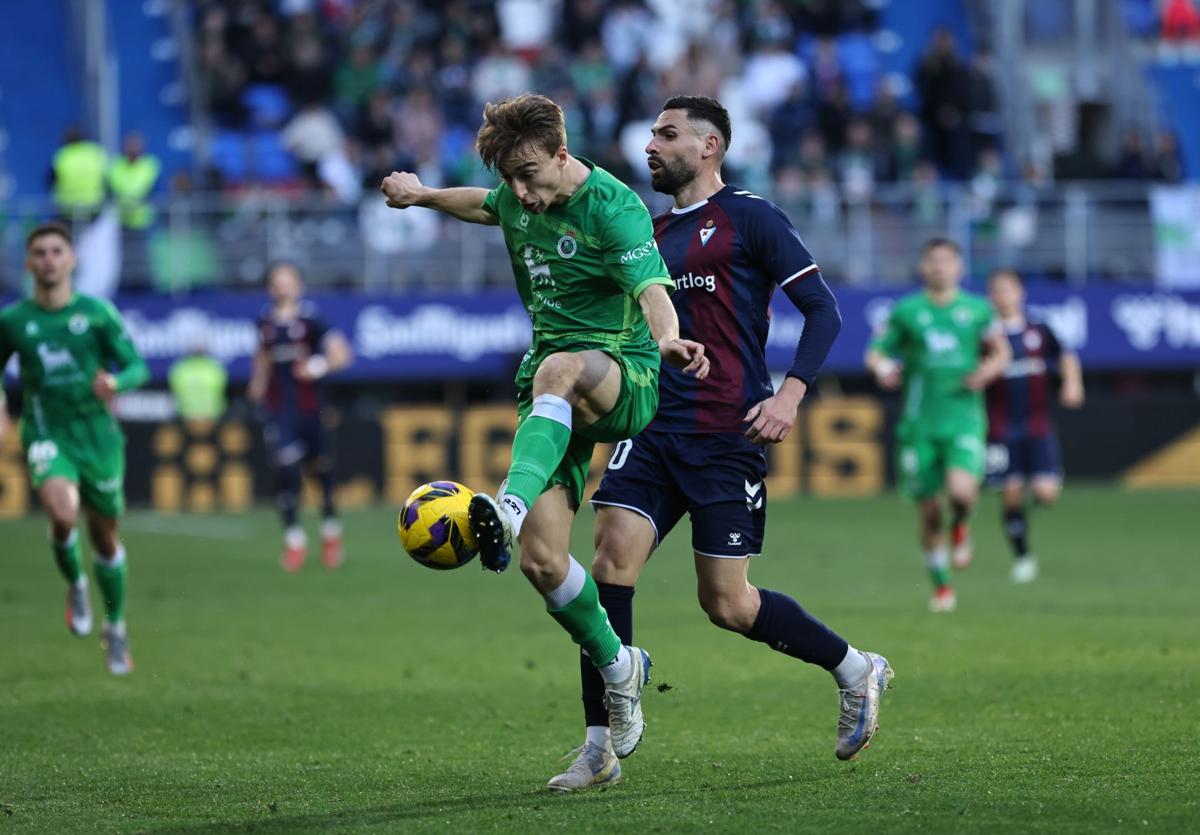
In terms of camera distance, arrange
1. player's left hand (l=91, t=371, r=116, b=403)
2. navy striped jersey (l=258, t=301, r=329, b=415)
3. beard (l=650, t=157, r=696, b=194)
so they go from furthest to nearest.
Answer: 1. navy striped jersey (l=258, t=301, r=329, b=415)
2. player's left hand (l=91, t=371, r=116, b=403)
3. beard (l=650, t=157, r=696, b=194)

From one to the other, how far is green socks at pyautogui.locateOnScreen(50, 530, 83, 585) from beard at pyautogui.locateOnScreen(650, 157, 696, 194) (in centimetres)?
498

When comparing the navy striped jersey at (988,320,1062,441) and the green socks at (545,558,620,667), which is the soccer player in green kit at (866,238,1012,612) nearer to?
the navy striped jersey at (988,320,1062,441)

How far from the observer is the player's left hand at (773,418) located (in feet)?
22.7

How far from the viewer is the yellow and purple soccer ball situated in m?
6.50

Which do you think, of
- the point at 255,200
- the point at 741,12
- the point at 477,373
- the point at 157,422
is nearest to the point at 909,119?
the point at 741,12

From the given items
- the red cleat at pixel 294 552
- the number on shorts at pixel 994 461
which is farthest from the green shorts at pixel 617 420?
the number on shorts at pixel 994 461

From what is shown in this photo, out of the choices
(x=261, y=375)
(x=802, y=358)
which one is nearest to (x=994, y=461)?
(x=261, y=375)

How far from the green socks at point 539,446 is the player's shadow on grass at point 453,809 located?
1038mm

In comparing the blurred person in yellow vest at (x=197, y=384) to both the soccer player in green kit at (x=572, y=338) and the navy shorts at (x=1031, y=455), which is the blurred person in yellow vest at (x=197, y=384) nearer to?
the navy shorts at (x=1031, y=455)

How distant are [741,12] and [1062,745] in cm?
2181

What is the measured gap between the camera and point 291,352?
1791 centimetres

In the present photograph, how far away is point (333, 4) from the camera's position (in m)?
27.9

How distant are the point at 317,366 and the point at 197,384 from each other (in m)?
6.79

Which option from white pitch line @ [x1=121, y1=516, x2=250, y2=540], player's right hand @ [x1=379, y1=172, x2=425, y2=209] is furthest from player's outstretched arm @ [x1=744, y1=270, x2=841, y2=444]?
white pitch line @ [x1=121, y1=516, x2=250, y2=540]
